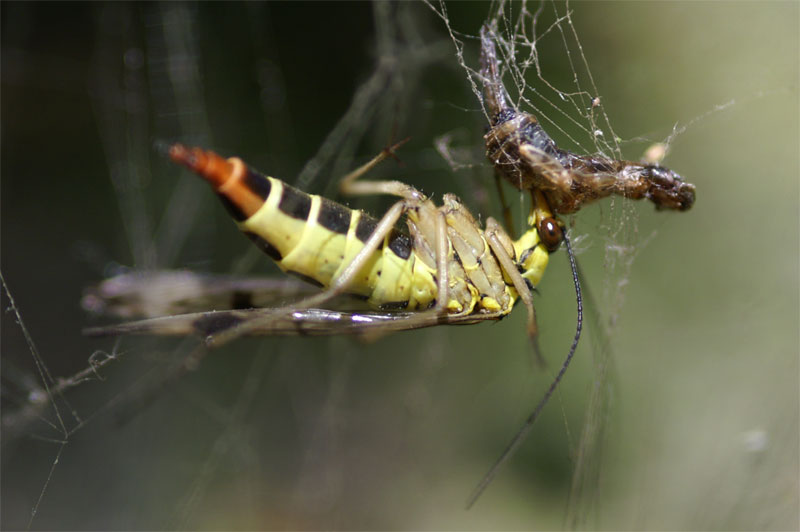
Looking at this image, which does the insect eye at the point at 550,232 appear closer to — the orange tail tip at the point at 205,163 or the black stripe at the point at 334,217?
the black stripe at the point at 334,217

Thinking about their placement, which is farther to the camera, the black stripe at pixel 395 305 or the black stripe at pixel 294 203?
the black stripe at pixel 395 305

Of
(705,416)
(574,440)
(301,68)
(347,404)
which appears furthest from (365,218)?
(705,416)

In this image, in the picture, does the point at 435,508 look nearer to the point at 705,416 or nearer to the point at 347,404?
the point at 347,404

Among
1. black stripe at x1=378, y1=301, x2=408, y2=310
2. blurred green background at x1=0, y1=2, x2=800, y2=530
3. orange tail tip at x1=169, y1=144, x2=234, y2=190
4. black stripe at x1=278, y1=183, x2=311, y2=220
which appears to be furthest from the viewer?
blurred green background at x1=0, y1=2, x2=800, y2=530

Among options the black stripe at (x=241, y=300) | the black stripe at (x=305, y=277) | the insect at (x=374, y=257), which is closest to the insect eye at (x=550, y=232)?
the insect at (x=374, y=257)

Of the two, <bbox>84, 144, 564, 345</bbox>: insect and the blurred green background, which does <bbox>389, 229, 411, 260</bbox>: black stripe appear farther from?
the blurred green background

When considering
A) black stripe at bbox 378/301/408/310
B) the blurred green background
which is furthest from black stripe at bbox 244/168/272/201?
the blurred green background

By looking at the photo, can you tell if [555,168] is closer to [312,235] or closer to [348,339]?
[312,235]

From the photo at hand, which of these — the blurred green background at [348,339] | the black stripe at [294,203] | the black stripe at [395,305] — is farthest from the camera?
the blurred green background at [348,339]
